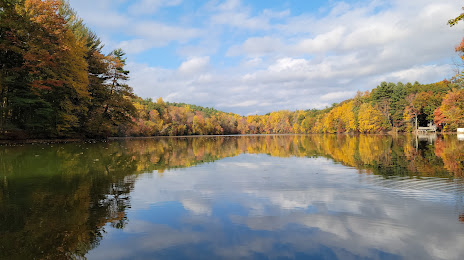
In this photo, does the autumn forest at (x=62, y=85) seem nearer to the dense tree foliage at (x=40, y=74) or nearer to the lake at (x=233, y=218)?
the dense tree foliage at (x=40, y=74)

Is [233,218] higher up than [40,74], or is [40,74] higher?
[40,74]

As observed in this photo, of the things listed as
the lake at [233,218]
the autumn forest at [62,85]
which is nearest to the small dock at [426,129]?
the autumn forest at [62,85]

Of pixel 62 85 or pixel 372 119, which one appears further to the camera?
pixel 372 119

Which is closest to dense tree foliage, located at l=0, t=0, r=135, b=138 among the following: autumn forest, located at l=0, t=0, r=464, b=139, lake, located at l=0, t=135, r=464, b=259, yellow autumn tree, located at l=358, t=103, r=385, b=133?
autumn forest, located at l=0, t=0, r=464, b=139

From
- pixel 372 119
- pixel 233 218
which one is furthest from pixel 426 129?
pixel 233 218

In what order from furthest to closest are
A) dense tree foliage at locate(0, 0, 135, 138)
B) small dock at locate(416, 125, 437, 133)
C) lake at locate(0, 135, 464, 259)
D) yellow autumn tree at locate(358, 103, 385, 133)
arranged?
yellow autumn tree at locate(358, 103, 385, 133) → small dock at locate(416, 125, 437, 133) → dense tree foliage at locate(0, 0, 135, 138) → lake at locate(0, 135, 464, 259)

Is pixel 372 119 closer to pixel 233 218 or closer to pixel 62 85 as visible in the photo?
pixel 62 85

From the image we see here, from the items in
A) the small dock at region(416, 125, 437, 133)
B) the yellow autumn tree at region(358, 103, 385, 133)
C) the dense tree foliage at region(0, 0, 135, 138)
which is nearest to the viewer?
the dense tree foliage at region(0, 0, 135, 138)

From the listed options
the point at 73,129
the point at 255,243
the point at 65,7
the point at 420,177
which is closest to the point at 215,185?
the point at 255,243

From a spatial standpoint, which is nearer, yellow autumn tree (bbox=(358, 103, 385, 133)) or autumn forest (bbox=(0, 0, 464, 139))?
autumn forest (bbox=(0, 0, 464, 139))

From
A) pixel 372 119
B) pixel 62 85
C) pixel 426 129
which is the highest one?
pixel 62 85

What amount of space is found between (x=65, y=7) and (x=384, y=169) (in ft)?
152

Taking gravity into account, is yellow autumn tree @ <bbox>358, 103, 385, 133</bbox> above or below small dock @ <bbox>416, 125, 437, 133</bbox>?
above

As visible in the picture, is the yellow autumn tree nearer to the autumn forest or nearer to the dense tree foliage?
the autumn forest
